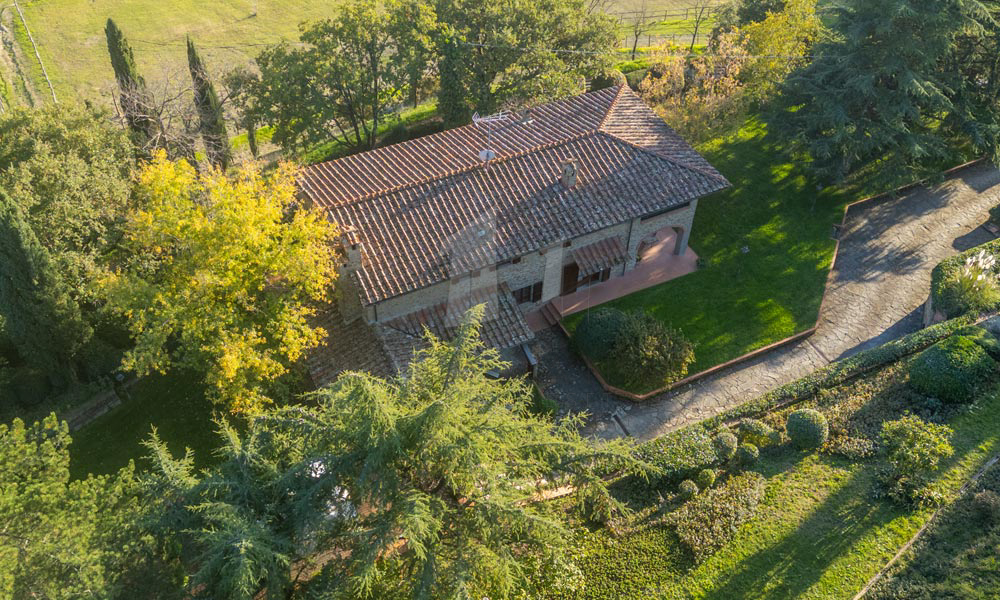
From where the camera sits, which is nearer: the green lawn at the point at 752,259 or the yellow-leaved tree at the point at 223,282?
the yellow-leaved tree at the point at 223,282

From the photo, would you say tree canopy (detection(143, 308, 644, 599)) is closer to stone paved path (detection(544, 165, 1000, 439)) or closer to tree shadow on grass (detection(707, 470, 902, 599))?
tree shadow on grass (detection(707, 470, 902, 599))

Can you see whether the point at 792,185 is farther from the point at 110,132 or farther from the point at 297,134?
the point at 110,132

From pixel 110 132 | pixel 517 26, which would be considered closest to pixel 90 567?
pixel 110 132

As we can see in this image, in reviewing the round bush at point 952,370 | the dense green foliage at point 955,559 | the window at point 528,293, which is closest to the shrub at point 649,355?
the window at point 528,293

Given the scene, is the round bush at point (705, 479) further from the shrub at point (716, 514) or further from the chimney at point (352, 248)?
the chimney at point (352, 248)

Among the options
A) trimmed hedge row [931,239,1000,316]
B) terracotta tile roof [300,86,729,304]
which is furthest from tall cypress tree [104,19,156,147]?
trimmed hedge row [931,239,1000,316]

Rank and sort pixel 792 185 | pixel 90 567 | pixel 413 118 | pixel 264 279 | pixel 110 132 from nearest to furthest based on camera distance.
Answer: pixel 90 567
pixel 264 279
pixel 110 132
pixel 792 185
pixel 413 118
